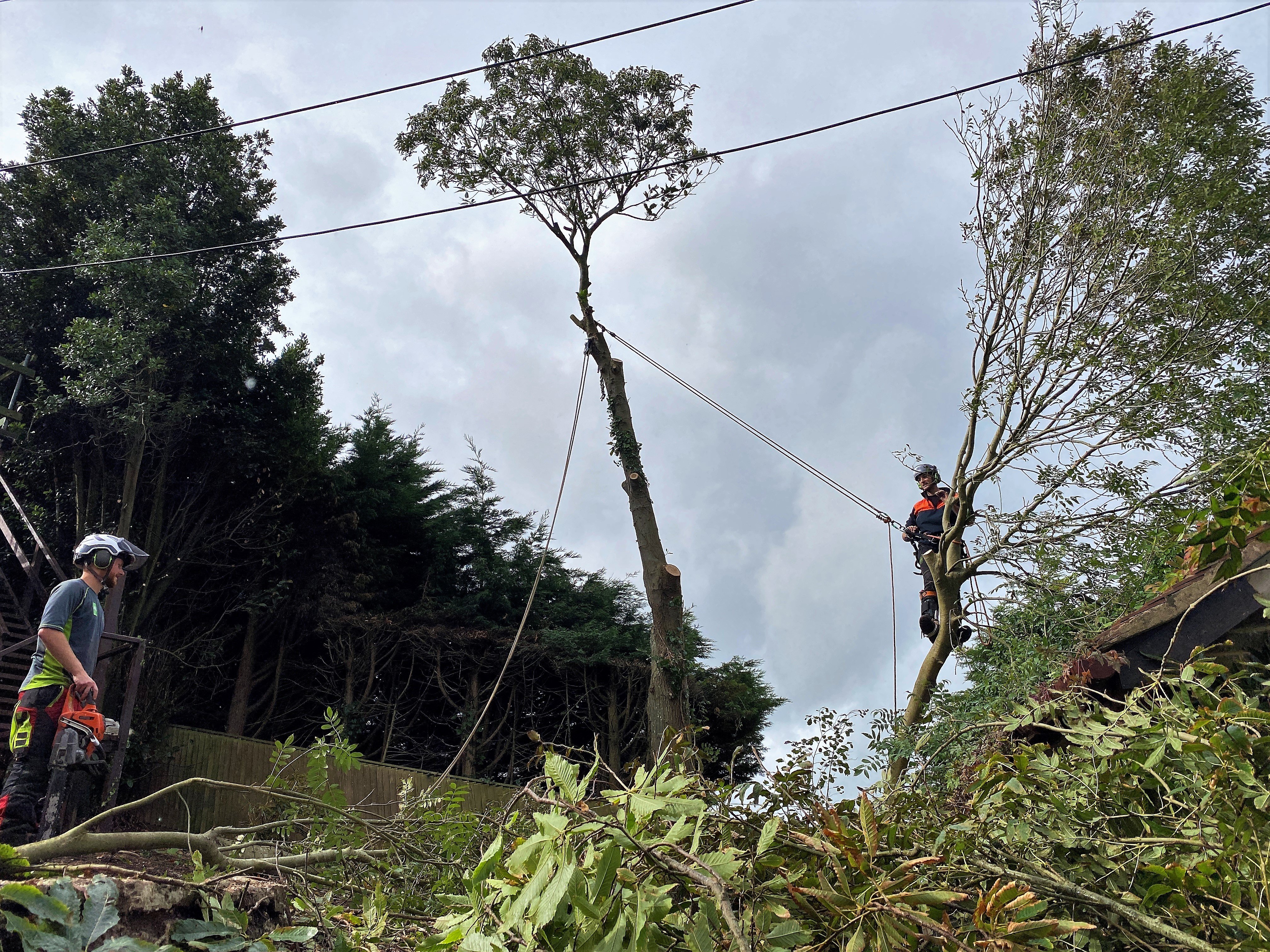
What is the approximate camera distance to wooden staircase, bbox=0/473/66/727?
7.93m

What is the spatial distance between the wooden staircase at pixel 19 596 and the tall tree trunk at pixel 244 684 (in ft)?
8.00

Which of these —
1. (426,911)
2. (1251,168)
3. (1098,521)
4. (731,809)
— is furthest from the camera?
(1251,168)

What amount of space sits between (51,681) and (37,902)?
341cm

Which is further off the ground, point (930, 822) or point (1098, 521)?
point (1098, 521)

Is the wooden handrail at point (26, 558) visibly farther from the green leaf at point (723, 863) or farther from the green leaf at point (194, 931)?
the green leaf at point (723, 863)

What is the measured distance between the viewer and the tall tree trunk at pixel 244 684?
12.5 meters

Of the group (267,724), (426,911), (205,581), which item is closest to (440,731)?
(267,724)

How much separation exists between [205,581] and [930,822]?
1298 cm

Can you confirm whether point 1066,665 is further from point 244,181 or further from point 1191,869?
point 244,181

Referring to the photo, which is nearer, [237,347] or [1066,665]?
[1066,665]

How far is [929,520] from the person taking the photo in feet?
27.8

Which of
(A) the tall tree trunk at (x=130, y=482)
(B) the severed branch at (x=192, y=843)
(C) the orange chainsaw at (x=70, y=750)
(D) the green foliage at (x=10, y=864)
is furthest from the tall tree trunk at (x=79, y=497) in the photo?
(D) the green foliage at (x=10, y=864)

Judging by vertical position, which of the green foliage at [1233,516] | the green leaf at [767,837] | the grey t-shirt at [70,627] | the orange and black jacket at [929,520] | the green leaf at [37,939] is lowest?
the green leaf at [37,939]

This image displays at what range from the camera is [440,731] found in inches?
539
